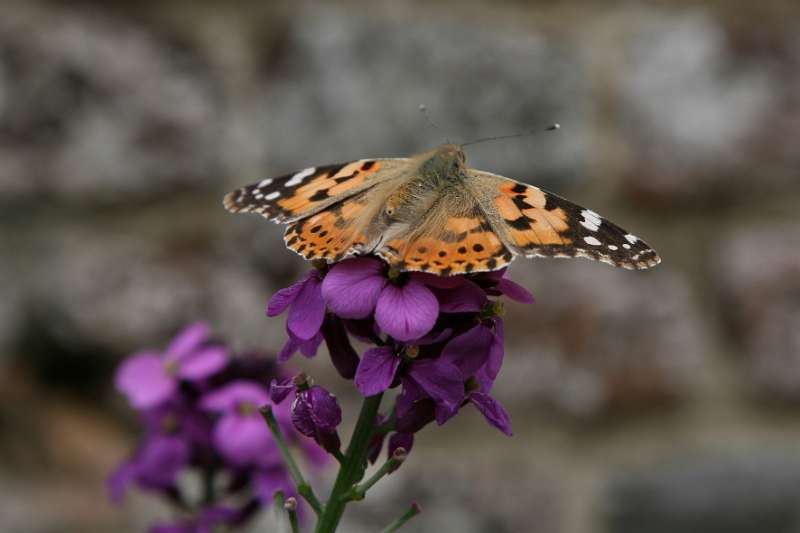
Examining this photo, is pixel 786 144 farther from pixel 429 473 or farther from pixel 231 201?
pixel 231 201

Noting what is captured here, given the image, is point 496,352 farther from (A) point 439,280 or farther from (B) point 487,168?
(B) point 487,168

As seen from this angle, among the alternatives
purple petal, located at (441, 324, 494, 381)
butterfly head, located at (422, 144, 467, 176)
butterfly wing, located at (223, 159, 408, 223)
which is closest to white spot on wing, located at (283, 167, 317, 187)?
butterfly wing, located at (223, 159, 408, 223)

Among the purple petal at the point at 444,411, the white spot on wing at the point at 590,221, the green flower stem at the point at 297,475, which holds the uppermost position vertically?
the white spot on wing at the point at 590,221

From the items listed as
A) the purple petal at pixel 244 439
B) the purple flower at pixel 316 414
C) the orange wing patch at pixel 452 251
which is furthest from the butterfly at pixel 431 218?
the purple petal at pixel 244 439

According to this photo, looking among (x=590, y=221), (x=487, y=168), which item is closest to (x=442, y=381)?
A: (x=590, y=221)

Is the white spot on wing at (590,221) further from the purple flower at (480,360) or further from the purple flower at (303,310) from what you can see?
the purple flower at (303,310)

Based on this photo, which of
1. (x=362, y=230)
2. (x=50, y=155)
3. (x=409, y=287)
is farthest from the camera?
(x=50, y=155)

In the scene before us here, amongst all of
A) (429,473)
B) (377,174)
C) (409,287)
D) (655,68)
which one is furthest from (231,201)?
(655,68)

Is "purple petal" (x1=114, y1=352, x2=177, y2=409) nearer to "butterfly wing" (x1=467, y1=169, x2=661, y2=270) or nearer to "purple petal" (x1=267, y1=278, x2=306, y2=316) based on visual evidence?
"purple petal" (x1=267, y1=278, x2=306, y2=316)
